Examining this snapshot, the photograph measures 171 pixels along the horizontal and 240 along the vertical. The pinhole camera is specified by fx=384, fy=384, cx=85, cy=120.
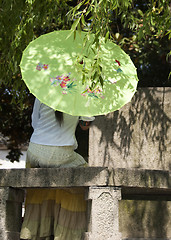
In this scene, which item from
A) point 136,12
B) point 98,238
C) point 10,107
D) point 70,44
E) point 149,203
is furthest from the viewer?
point 10,107

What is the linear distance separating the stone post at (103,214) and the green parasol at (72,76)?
2.15 ft

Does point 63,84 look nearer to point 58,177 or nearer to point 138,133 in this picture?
point 58,177

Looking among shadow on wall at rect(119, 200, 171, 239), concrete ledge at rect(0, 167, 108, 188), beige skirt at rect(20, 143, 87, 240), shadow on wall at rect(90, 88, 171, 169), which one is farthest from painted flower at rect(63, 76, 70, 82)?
shadow on wall at rect(119, 200, 171, 239)

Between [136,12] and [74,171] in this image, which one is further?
A: [136,12]

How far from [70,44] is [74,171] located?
47.1 inches

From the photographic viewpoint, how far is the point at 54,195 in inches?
123

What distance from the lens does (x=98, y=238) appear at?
2.47 m

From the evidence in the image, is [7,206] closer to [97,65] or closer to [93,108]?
[93,108]

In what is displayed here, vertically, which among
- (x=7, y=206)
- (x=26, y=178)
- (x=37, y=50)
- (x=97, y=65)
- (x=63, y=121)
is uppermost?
(x=37, y=50)

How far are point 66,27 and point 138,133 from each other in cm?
302

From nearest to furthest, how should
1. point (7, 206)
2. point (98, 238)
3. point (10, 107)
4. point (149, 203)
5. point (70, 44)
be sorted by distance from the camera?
point (98, 238)
point (7, 206)
point (70, 44)
point (149, 203)
point (10, 107)

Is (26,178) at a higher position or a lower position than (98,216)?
higher

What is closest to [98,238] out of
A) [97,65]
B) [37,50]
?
[97,65]

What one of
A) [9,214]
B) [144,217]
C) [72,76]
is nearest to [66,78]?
[72,76]
